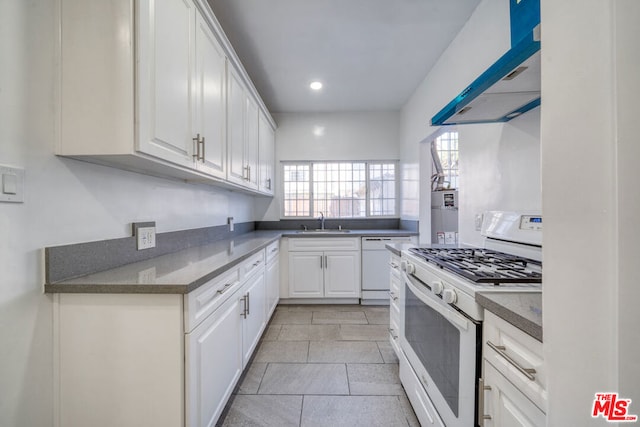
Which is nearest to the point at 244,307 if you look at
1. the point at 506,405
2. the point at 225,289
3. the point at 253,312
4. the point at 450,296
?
the point at 253,312

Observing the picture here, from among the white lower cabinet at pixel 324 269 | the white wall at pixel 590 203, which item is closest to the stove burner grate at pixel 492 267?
the white wall at pixel 590 203

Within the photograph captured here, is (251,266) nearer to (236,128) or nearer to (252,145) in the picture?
(236,128)

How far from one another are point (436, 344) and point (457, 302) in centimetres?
31

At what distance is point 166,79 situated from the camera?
1.16m

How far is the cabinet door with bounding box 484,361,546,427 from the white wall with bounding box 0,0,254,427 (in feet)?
5.00

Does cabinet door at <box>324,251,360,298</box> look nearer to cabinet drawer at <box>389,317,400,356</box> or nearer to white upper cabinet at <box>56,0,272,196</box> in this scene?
cabinet drawer at <box>389,317,400,356</box>

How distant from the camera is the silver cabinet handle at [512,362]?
64 cm

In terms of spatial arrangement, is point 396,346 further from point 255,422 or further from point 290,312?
point 290,312

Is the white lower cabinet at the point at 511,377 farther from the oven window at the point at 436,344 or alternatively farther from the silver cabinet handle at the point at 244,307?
the silver cabinet handle at the point at 244,307

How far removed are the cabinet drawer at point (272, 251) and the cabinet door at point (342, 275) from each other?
0.60 metres

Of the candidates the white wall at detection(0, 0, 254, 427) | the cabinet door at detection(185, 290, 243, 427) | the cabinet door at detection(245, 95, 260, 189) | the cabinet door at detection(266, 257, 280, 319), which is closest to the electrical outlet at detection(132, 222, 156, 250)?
the white wall at detection(0, 0, 254, 427)

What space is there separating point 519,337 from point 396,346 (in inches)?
51.5

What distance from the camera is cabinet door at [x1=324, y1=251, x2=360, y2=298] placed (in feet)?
10.3

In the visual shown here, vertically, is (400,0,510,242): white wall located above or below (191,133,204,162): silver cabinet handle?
above
